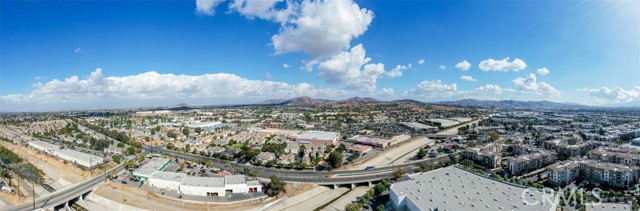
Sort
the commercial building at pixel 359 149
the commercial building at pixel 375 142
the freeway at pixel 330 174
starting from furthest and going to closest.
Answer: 1. the commercial building at pixel 375 142
2. the commercial building at pixel 359 149
3. the freeway at pixel 330 174

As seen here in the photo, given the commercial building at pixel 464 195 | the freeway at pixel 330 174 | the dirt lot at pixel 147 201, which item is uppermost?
the commercial building at pixel 464 195

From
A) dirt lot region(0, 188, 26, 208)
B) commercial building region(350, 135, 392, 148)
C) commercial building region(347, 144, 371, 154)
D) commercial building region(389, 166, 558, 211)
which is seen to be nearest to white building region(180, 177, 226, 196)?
dirt lot region(0, 188, 26, 208)

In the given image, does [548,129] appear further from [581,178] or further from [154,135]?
[154,135]

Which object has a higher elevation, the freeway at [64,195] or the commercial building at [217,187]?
the commercial building at [217,187]

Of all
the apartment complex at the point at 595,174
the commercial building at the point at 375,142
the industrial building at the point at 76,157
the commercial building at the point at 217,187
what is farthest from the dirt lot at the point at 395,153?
the industrial building at the point at 76,157

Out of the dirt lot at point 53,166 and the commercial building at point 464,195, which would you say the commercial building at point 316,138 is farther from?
the dirt lot at point 53,166

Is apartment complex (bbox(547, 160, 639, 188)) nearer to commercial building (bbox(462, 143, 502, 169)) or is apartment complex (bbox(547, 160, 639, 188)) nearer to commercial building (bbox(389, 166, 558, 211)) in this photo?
commercial building (bbox(462, 143, 502, 169))
